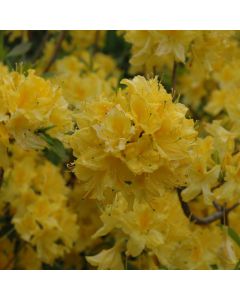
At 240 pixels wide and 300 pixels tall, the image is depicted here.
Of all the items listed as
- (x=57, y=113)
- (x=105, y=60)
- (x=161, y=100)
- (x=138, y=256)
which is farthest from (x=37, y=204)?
(x=105, y=60)

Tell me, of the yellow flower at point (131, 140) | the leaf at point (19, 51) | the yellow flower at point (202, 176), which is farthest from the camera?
the leaf at point (19, 51)

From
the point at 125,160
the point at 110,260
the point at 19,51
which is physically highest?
the point at 125,160

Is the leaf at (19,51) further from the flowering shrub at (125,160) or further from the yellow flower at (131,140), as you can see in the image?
the yellow flower at (131,140)

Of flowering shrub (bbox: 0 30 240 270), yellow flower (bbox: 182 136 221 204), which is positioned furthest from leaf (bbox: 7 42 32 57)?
yellow flower (bbox: 182 136 221 204)

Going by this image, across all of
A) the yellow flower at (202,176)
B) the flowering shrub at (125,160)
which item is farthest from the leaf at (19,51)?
the yellow flower at (202,176)

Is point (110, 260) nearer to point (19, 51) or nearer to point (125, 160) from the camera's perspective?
point (125, 160)

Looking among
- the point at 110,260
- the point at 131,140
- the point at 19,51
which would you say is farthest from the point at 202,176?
the point at 19,51

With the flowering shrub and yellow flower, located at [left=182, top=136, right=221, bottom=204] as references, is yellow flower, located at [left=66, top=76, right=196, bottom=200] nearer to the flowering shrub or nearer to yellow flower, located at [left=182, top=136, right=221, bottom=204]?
the flowering shrub

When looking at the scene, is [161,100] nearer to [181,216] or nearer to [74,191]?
[181,216]
